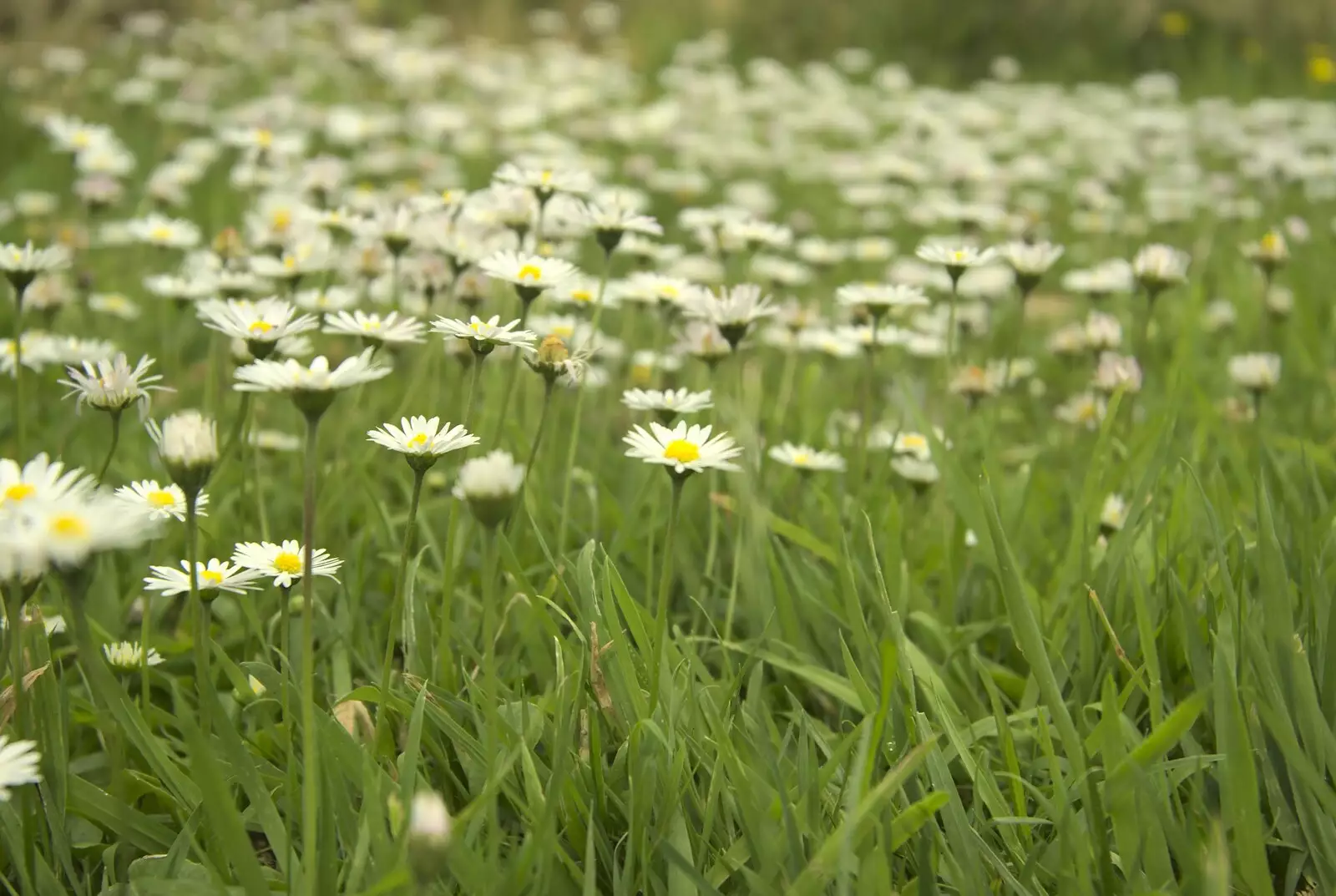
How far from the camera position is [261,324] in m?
1.23

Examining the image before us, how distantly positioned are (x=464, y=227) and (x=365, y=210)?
45cm

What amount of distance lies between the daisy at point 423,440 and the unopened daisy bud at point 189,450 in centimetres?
16

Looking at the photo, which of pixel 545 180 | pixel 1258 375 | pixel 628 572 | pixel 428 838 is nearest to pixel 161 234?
pixel 545 180

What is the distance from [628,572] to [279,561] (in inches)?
23.0

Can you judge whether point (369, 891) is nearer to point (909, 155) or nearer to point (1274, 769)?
point (1274, 769)

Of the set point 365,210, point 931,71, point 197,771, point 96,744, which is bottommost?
point 96,744

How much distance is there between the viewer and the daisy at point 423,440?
1.08 metres

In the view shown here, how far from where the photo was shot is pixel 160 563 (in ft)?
5.31

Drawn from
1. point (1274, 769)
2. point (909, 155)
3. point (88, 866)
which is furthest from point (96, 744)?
point (909, 155)

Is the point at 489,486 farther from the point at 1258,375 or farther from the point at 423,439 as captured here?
the point at 1258,375

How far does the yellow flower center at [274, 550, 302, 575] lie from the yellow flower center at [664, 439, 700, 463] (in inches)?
16.3

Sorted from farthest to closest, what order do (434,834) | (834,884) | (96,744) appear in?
(96,744) < (834,884) < (434,834)

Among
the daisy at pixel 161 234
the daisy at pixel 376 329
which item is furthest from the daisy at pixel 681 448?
the daisy at pixel 161 234

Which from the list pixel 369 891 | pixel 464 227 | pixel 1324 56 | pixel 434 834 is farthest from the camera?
pixel 1324 56
